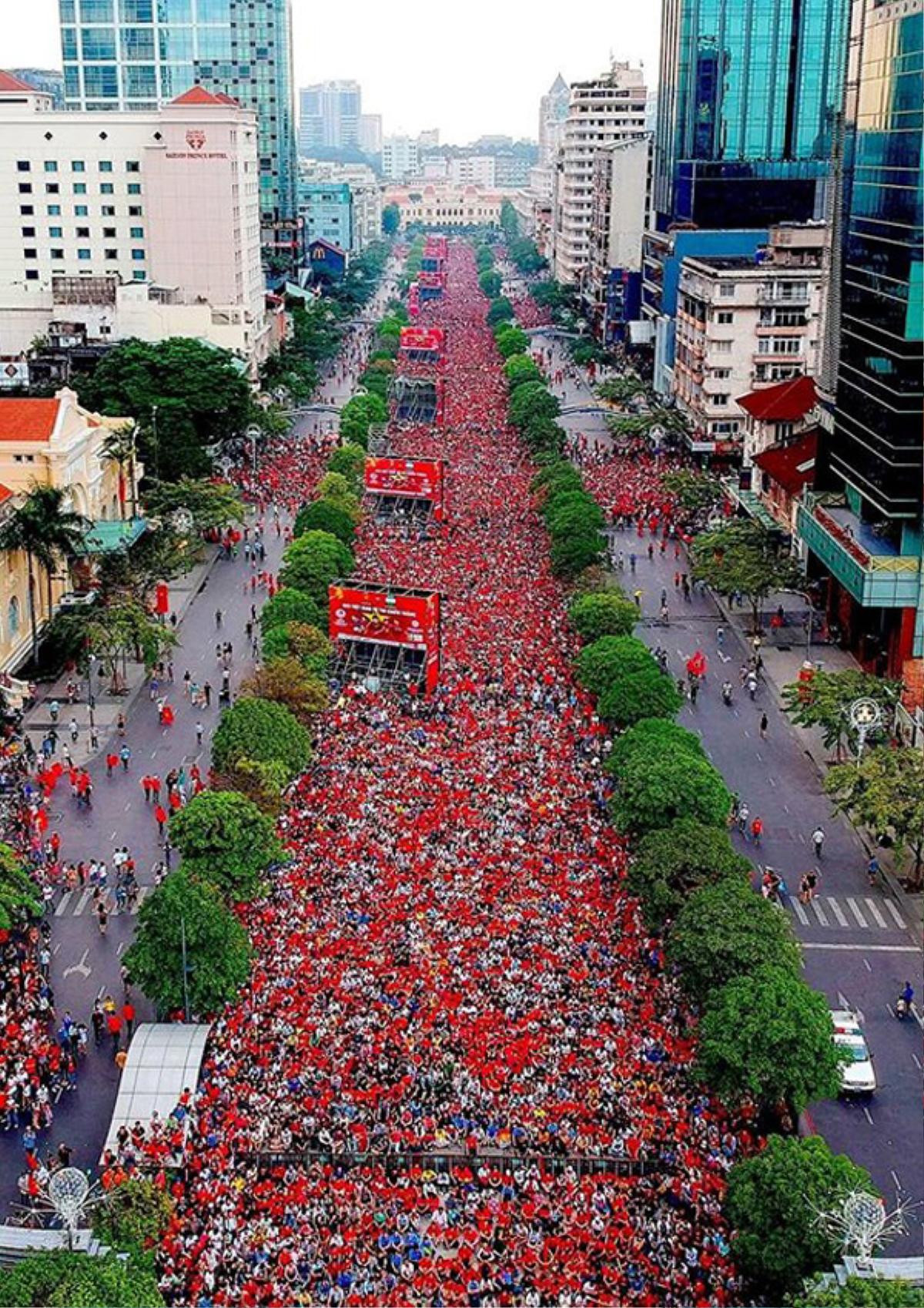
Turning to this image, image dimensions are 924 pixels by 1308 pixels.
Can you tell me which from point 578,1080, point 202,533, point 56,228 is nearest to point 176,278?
point 56,228

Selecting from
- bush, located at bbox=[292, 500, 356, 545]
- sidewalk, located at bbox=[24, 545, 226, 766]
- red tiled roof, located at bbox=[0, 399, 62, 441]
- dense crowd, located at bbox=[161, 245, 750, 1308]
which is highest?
red tiled roof, located at bbox=[0, 399, 62, 441]

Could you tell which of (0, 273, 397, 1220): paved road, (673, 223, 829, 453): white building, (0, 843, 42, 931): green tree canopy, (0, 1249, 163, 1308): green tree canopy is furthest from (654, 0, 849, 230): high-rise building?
(0, 1249, 163, 1308): green tree canopy

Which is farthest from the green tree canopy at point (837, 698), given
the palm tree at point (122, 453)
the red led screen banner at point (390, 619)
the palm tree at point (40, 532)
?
the palm tree at point (122, 453)

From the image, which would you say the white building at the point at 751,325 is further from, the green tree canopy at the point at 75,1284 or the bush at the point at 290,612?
the green tree canopy at the point at 75,1284

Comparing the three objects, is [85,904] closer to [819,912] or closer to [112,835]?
[112,835]

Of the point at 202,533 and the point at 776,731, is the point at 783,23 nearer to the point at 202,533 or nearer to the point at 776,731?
the point at 202,533

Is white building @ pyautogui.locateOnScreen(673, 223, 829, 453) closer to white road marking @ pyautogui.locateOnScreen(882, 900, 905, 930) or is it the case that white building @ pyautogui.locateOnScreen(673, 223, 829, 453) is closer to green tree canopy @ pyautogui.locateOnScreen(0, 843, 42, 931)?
white road marking @ pyautogui.locateOnScreen(882, 900, 905, 930)
